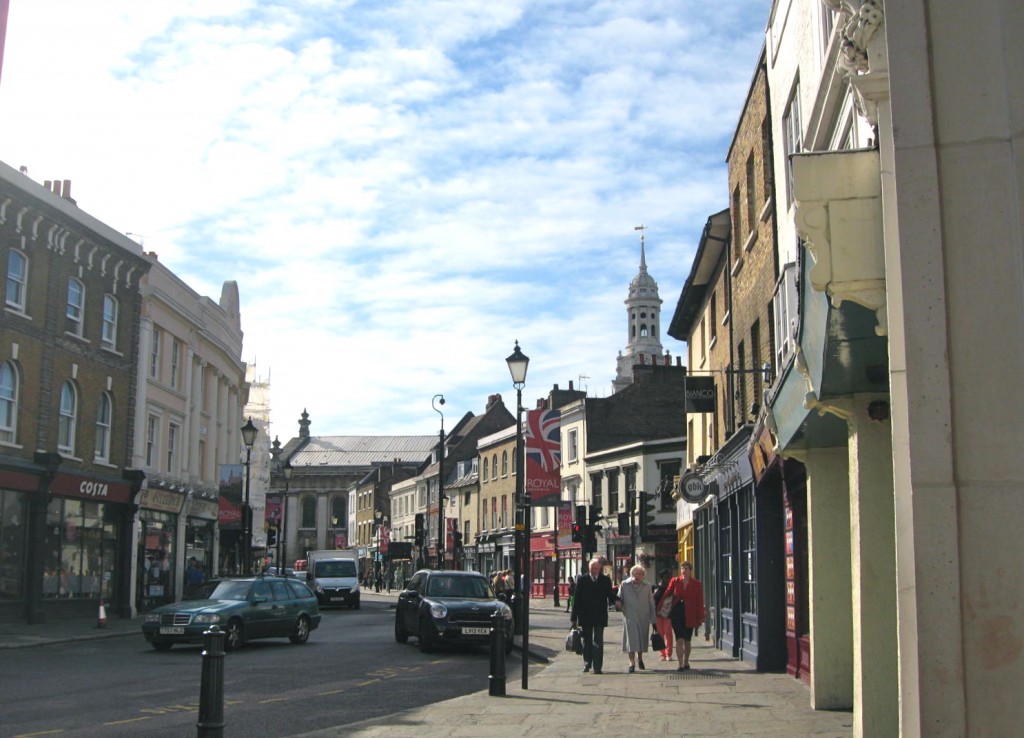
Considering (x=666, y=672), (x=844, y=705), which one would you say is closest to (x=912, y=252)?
(x=844, y=705)

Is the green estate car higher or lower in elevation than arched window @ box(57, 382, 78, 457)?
lower

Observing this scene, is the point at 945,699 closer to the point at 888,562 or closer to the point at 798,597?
the point at 888,562

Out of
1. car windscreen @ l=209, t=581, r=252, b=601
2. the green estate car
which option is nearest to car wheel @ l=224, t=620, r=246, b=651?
the green estate car

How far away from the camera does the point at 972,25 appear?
21.9 ft

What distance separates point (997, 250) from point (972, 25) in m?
1.40

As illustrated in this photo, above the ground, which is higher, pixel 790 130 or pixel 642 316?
pixel 642 316

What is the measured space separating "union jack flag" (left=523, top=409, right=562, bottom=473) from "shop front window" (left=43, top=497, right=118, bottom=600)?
1390 cm

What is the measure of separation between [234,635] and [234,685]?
6.19 metres

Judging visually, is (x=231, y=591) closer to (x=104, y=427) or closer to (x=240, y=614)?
(x=240, y=614)

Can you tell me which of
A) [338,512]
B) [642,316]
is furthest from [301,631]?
[338,512]

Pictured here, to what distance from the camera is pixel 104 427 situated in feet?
114

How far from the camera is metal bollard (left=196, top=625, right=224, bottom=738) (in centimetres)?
877

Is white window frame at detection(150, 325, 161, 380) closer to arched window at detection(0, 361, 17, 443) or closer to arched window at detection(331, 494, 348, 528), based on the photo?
arched window at detection(0, 361, 17, 443)

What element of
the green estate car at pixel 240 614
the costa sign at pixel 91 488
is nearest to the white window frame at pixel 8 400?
the costa sign at pixel 91 488
